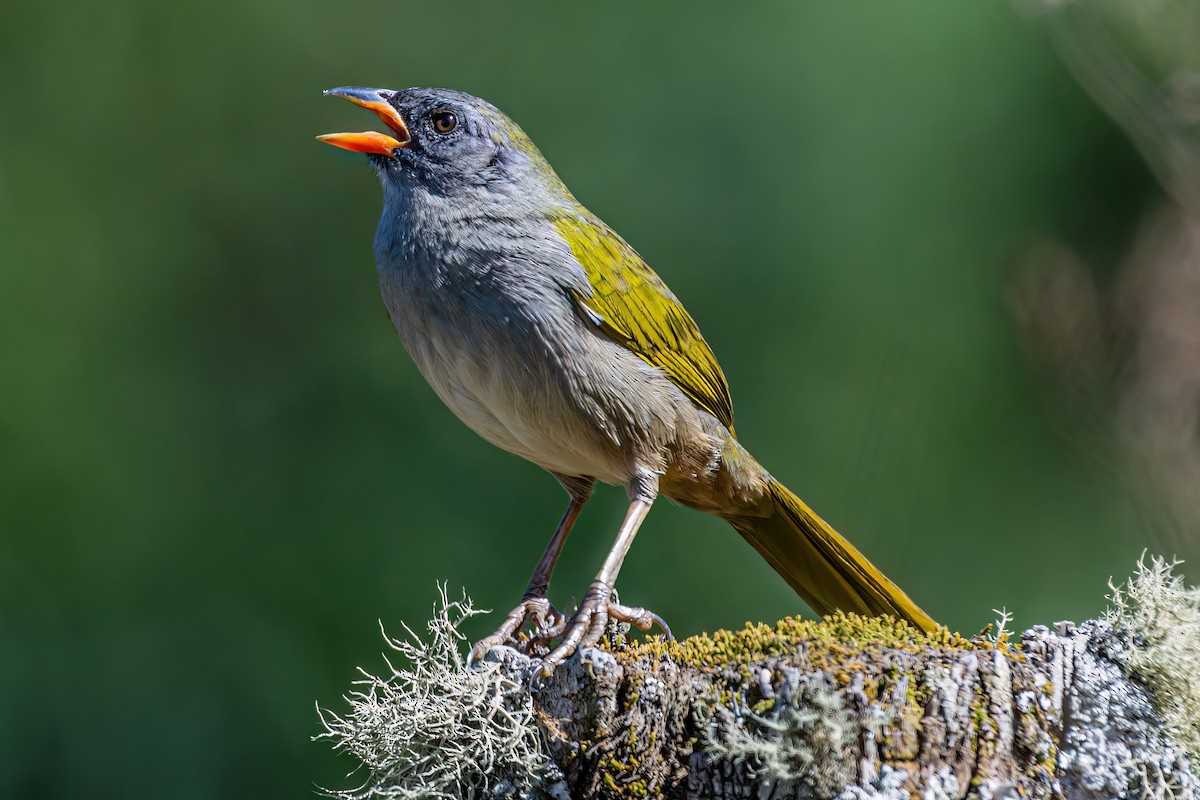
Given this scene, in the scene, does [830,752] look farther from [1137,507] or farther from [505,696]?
[1137,507]

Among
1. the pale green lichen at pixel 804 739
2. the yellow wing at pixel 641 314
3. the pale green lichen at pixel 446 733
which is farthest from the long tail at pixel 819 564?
the pale green lichen at pixel 446 733

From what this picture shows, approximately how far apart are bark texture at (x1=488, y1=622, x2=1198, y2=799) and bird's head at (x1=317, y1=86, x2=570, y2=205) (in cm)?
159

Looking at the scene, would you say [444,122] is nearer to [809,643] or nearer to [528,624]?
[528,624]

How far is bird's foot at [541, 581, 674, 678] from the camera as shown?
8.12 ft

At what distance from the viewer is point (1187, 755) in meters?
1.92

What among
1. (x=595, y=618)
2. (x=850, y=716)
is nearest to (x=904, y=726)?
(x=850, y=716)

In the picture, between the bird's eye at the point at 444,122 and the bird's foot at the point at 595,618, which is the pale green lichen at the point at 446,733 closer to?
the bird's foot at the point at 595,618

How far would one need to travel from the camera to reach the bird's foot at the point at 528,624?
2.62 meters

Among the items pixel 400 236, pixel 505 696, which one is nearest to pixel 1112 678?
pixel 505 696

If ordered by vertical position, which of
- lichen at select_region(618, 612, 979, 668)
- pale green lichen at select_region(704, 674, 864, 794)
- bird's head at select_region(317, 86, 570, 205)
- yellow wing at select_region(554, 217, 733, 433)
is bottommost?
pale green lichen at select_region(704, 674, 864, 794)

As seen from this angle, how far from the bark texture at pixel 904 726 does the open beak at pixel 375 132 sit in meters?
1.75

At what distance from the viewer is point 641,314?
306cm

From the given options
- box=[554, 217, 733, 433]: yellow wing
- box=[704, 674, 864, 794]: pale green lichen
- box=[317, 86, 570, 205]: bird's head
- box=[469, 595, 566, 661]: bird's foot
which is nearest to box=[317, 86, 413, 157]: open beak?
box=[317, 86, 570, 205]: bird's head

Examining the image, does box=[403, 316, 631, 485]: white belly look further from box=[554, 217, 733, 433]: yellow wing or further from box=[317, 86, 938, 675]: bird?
box=[554, 217, 733, 433]: yellow wing
